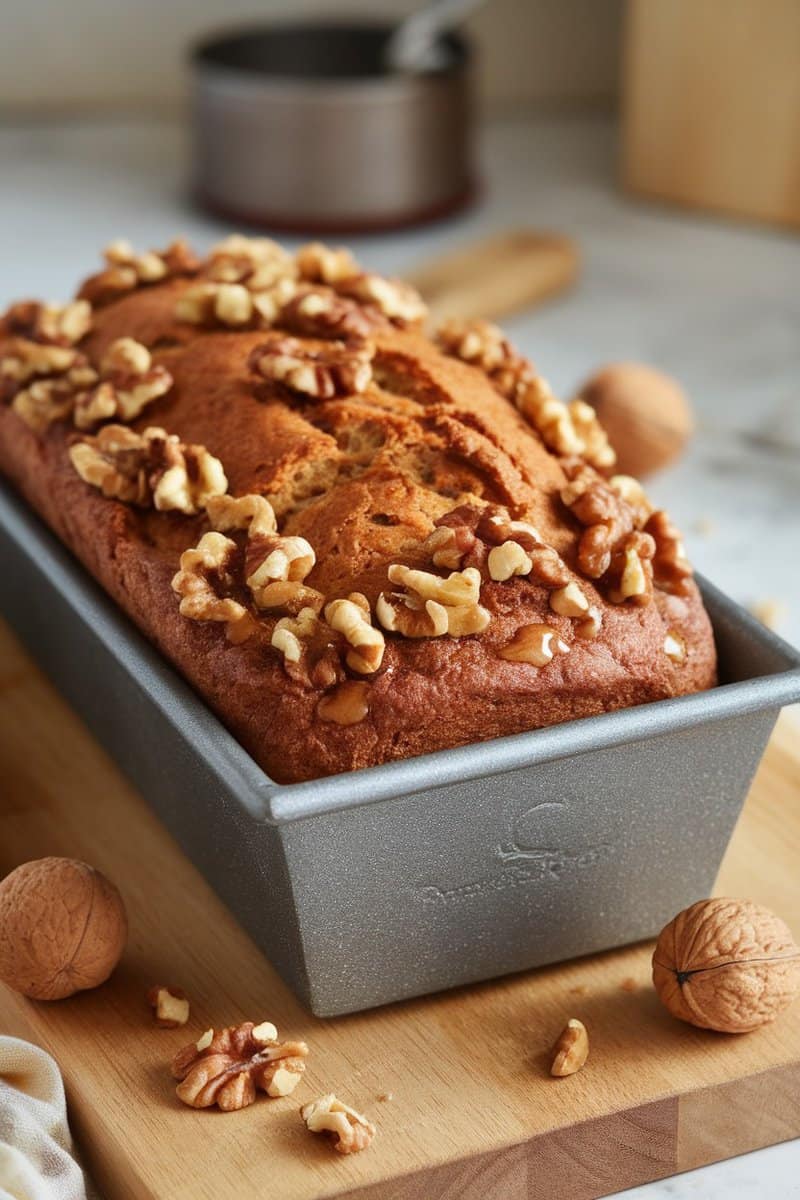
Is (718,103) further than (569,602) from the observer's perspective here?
Yes

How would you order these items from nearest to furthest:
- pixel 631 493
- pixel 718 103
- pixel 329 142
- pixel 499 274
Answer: pixel 631 493, pixel 499 274, pixel 329 142, pixel 718 103

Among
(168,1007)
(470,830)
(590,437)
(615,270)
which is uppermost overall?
(590,437)

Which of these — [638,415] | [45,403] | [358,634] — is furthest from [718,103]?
[358,634]

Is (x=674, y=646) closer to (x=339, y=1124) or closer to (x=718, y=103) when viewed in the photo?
(x=339, y=1124)

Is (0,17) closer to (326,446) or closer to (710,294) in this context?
(710,294)

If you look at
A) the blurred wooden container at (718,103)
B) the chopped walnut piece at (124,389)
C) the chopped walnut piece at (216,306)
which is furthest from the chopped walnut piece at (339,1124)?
the blurred wooden container at (718,103)

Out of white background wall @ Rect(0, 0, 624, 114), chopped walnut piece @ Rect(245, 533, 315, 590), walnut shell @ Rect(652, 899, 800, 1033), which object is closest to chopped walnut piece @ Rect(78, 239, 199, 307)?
chopped walnut piece @ Rect(245, 533, 315, 590)

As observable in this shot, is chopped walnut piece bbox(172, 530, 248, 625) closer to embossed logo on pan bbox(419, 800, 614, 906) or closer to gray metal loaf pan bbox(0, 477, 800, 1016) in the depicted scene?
gray metal loaf pan bbox(0, 477, 800, 1016)
